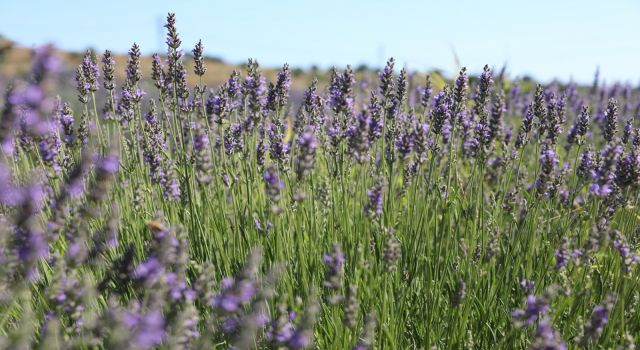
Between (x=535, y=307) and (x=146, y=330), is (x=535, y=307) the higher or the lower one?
the lower one

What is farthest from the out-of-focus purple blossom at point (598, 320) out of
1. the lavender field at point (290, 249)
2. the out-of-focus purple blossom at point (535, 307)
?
the out-of-focus purple blossom at point (535, 307)

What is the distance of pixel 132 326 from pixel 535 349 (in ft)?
3.74

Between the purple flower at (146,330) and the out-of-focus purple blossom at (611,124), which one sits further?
the out-of-focus purple blossom at (611,124)

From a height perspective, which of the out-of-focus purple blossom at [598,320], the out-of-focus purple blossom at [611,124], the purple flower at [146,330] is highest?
the out-of-focus purple blossom at [611,124]

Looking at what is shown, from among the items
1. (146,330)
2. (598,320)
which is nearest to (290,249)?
(598,320)

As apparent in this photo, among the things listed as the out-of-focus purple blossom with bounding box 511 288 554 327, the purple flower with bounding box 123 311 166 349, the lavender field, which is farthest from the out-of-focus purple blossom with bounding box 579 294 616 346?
the purple flower with bounding box 123 311 166 349

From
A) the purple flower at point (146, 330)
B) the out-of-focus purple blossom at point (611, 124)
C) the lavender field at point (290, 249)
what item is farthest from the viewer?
the out-of-focus purple blossom at point (611, 124)

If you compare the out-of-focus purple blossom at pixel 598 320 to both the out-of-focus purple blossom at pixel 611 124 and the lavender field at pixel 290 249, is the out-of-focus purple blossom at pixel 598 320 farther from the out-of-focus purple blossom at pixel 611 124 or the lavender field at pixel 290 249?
Answer: the out-of-focus purple blossom at pixel 611 124

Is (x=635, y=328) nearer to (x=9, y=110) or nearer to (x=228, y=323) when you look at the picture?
(x=228, y=323)

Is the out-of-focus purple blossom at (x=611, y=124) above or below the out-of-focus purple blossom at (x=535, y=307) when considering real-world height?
above

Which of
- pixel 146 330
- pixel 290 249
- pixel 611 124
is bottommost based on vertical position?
pixel 290 249

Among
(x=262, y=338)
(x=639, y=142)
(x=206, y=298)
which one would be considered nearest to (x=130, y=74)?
(x=262, y=338)

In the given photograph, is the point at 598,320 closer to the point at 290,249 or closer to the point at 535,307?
the point at 535,307

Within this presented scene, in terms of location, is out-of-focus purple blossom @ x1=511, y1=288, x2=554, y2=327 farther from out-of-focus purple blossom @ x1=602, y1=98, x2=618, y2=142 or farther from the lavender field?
out-of-focus purple blossom @ x1=602, y1=98, x2=618, y2=142
